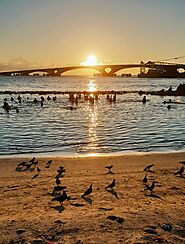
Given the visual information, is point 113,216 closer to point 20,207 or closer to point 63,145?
point 20,207

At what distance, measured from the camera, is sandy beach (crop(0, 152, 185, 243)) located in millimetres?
9094

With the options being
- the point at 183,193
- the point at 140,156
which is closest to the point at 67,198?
the point at 183,193

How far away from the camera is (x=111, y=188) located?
12906 millimetres

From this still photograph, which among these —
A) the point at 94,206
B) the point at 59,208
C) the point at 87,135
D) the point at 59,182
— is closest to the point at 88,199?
the point at 94,206

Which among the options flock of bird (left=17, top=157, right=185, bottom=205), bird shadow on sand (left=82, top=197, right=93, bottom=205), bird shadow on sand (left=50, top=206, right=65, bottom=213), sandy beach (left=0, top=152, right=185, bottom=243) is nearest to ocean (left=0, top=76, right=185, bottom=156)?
flock of bird (left=17, top=157, right=185, bottom=205)

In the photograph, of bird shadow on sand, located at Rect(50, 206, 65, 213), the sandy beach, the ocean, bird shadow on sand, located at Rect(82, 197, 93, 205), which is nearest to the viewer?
the sandy beach

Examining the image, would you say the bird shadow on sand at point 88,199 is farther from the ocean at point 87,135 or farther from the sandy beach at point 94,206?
the ocean at point 87,135

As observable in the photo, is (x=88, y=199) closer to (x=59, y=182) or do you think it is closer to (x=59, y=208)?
(x=59, y=208)

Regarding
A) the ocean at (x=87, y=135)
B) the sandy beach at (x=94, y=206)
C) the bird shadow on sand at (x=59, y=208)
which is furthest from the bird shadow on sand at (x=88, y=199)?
the ocean at (x=87, y=135)

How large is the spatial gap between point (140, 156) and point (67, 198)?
7.75 meters

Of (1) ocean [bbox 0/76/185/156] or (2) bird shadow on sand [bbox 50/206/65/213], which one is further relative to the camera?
(1) ocean [bbox 0/76/185/156]

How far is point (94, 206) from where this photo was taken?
36.5ft

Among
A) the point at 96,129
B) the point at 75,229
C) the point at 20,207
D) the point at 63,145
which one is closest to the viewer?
the point at 75,229

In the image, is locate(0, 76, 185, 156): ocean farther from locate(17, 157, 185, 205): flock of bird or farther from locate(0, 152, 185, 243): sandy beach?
locate(0, 152, 185, 243): sandy beach
